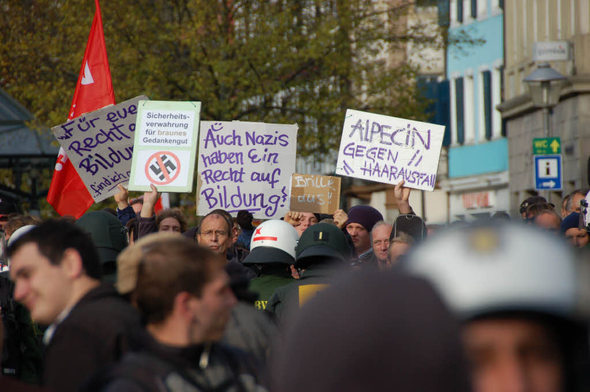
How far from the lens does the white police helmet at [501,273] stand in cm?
140

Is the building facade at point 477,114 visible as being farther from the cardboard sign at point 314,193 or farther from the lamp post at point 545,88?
the cardboard sign at point 314,193

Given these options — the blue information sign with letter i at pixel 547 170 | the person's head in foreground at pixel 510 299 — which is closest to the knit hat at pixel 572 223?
the blue information sign with letter i at pixel 547 170

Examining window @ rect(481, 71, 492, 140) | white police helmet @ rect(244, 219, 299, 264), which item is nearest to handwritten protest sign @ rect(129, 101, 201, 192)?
white police helmet @ rect(244, 219, 299, 264)

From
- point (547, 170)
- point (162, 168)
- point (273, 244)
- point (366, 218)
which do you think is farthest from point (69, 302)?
point (547, 170)

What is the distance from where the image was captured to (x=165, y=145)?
10492mm

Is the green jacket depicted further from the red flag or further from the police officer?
the red flag

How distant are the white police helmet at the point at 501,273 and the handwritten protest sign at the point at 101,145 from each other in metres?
9.60

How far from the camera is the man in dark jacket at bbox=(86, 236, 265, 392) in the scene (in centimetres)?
288

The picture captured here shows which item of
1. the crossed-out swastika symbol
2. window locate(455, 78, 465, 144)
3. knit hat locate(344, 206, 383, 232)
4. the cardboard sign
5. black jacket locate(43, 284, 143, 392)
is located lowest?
black jacket locate(43, 284, 143, 392)

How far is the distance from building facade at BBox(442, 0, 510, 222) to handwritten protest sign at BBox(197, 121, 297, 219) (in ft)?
73.3

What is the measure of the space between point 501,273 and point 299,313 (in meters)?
0.26

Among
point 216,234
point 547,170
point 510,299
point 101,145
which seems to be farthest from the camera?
point 547,170

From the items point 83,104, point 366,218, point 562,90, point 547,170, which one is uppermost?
point 562,90

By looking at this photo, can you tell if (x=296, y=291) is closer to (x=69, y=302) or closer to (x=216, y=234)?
(x=69, y=302)
